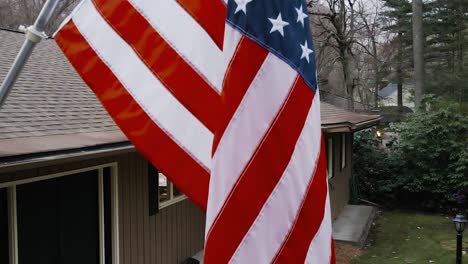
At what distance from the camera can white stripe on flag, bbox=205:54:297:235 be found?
238 cm

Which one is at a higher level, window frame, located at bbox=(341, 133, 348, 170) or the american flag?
the american flag

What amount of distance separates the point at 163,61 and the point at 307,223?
116 centimetres

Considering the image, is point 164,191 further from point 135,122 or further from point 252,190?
point 252,190

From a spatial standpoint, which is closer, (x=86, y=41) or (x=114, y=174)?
(x=86, y=41)

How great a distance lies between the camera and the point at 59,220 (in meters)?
5.62

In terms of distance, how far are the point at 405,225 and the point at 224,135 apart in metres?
13.2

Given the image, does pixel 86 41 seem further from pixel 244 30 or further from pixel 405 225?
pixel 405 225

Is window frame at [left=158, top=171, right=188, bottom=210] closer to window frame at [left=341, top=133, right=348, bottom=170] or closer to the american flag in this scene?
the american flag

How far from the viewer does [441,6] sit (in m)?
28.6

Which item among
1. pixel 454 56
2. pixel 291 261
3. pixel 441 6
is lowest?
pixel 291 261

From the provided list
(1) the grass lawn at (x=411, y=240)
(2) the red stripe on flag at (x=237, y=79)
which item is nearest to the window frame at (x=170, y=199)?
(1) the grass lawn at (x=411, y=240)

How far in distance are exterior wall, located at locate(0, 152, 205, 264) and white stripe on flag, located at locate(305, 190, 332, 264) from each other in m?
3.50

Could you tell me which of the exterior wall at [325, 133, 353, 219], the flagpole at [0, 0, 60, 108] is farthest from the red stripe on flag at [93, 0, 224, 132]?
the exterior wall at [325, 133, 353, 219]

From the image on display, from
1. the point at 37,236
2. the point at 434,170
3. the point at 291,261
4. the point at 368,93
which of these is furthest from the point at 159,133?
the point at 368,93
